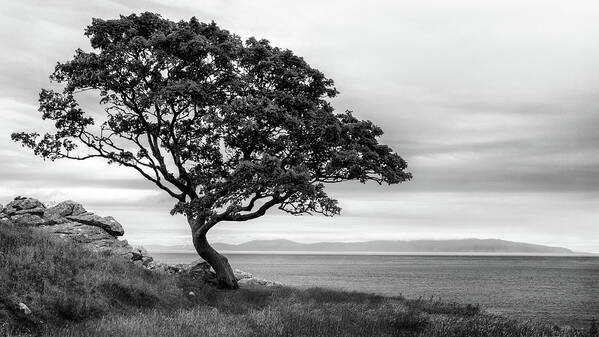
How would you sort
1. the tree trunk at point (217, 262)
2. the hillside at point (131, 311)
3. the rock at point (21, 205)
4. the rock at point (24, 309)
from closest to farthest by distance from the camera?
the hillside at point (131, 311), the rock at point (24, 309), the rock at point (21, 205), the tree trunk at point (217, 262)

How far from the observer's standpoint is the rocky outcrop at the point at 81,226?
31.1 m

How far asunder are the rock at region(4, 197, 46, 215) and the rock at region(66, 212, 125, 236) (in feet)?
6.88

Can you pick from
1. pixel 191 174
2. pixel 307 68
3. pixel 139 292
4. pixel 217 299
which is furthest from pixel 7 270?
pixel 307 68

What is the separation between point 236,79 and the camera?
2967 cm

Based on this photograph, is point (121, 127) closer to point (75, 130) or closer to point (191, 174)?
point (75, 130)

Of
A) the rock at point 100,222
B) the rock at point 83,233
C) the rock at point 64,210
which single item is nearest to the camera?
the rock at point 83,233

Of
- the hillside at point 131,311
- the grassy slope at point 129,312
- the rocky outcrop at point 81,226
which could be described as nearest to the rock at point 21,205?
the rocky outcrop at point 81,226

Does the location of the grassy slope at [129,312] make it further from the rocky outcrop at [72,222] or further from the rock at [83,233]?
the rock at [83,233]

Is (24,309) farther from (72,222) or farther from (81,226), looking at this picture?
(72,222)

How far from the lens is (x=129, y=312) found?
1905 centimetres

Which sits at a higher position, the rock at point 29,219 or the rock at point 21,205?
the rock at point 21,205

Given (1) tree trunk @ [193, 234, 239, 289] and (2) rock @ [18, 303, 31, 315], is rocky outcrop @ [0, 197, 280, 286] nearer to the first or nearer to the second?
(1) tree trunk @ [193, 234, 239, 289]

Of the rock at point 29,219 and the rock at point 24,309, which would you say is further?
the rock at point 29,219

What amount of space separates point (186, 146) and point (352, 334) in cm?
2176
